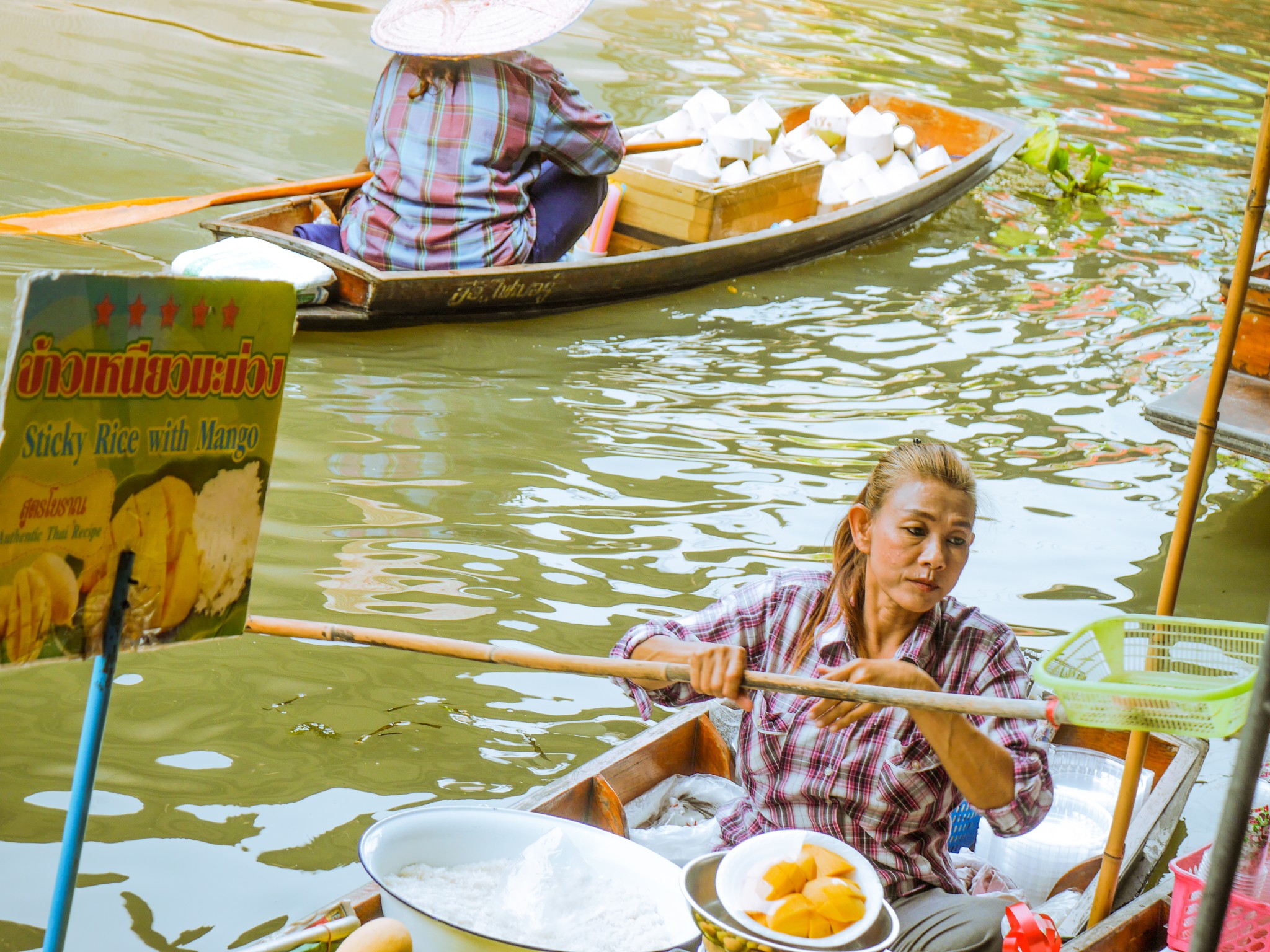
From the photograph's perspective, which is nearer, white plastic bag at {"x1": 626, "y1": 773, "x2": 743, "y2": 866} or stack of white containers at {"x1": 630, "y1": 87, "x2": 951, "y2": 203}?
white plastic bag at {"x1": 626, "y1": 773, "x2": 743, "y2": 866}

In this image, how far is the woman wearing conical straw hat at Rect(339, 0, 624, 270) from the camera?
454 cm

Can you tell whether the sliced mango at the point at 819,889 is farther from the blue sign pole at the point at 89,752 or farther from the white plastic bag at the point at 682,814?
the blue sign pole at the point at 89,752

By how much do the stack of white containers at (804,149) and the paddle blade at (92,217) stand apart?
2266 mm

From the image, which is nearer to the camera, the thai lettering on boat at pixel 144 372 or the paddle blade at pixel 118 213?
the thai lettering on boat at pixel 144 372

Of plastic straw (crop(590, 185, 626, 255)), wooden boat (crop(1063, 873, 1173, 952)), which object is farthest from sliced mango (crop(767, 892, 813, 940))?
plastic straw (crop(590, 185, 626, 255))

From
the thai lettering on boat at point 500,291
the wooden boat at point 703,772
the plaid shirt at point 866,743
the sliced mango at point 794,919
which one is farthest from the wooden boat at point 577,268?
the sliced mango at point 794,919

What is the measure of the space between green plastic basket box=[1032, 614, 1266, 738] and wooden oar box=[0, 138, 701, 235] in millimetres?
3988

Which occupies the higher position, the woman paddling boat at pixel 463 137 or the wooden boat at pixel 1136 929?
the woman paddling boat at pixel 463 137

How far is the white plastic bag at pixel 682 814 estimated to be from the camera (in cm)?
226

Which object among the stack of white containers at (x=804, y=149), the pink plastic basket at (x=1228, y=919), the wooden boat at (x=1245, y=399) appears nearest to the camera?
the pink plastic basket at (x=1228, y=919)

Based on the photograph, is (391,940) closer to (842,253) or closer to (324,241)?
(324,241)

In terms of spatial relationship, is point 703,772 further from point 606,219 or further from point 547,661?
point 606,219

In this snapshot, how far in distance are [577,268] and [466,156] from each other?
0.69 metres

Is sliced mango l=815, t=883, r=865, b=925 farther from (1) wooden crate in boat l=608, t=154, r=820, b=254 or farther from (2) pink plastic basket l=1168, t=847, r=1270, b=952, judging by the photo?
(1) wooden crate in boat l=608, t=154, r=820, b=254
